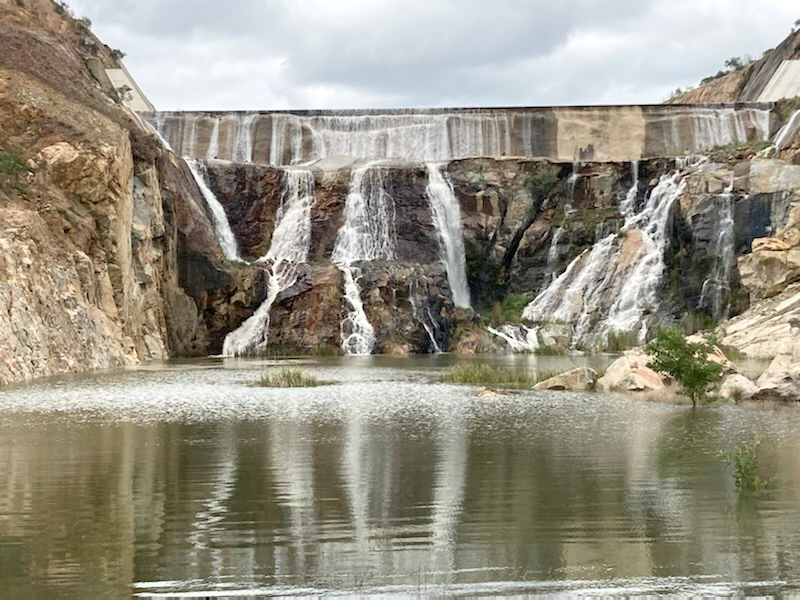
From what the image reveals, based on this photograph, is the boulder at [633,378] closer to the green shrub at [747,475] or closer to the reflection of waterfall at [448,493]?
the reflection of waterfall at [448,493]

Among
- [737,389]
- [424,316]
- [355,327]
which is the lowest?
[737,389]

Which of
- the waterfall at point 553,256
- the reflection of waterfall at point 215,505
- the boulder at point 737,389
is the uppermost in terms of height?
the waterfall at point 553,256

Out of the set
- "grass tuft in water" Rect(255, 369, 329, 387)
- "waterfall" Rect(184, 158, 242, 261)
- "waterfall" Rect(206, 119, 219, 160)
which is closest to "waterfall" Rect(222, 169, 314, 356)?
"waterfall" Rect(184, 158, 242, 261)

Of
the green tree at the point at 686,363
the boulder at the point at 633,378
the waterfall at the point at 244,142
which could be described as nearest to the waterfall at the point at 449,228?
the waterfall at the point at 244,142

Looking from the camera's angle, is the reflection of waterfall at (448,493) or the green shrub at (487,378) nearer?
the reflection of waterfall at (448,493)

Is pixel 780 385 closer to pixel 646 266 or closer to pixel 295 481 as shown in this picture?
pixel 295 481

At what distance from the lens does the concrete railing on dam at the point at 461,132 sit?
74438mm

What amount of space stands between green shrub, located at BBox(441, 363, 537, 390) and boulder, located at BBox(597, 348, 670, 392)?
223cm

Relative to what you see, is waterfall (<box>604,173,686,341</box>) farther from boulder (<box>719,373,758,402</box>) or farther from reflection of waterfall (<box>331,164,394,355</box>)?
boulder (<box>719,373,758,402</box>)

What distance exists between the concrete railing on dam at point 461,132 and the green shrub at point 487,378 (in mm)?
40289

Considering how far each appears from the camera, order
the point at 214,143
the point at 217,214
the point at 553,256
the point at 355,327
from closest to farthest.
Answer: the point at 355,327, the point at 553,256, the point at 217,214, the point at 214,143

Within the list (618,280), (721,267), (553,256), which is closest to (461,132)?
(553,256)

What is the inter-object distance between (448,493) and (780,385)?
14573mm

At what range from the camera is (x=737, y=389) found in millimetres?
26594
